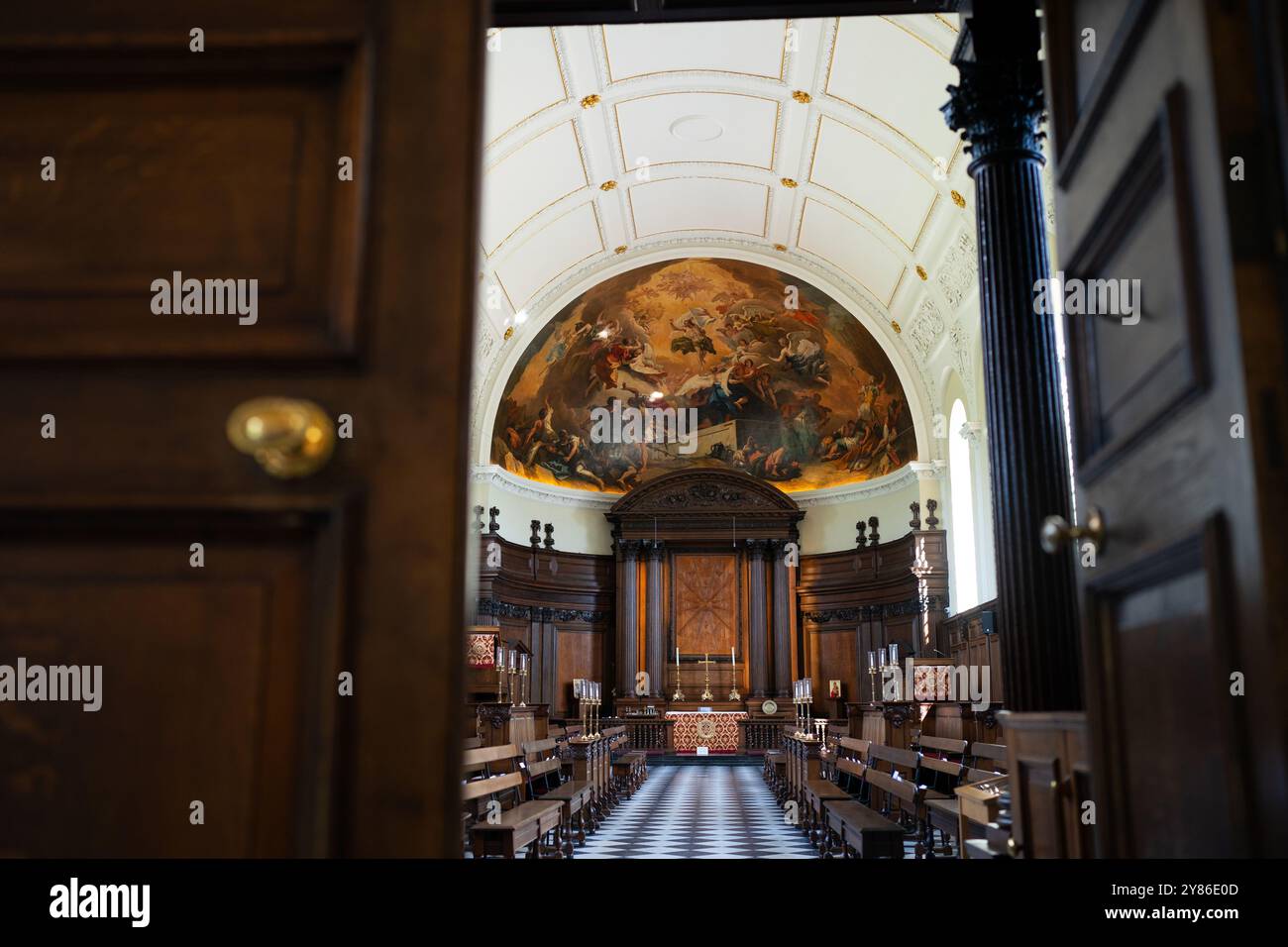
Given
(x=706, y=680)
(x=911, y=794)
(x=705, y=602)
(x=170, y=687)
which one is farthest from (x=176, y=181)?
(x=705, y=602)

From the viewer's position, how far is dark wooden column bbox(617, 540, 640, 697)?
22.4 m

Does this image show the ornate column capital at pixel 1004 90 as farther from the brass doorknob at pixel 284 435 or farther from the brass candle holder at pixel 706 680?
the brass candle holder at pixel 706 680

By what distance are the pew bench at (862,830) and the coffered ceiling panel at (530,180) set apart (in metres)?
11.0

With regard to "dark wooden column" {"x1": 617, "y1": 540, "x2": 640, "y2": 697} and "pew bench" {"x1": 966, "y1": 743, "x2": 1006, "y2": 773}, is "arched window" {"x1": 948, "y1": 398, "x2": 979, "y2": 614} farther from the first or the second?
"pew bench" {"x1": 966, "y1": 743, "x2": 1006, "y2": 773}

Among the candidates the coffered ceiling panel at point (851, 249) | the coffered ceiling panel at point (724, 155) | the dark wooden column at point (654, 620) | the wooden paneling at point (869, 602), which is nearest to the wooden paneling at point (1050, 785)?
the coffered ceiling panel at point (724, 155)

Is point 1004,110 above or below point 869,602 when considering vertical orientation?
above

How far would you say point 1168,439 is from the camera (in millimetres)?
1722

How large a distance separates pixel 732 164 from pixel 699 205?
167 centimetres

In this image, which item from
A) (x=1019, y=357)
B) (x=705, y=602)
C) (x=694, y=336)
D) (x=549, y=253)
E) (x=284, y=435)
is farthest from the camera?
(x=705, y=602)

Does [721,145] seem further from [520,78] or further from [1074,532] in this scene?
[1074,532]

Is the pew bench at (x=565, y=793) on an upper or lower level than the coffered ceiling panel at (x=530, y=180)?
lower

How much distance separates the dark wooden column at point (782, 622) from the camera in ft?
72.9

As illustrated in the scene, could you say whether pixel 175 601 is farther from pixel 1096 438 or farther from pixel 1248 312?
pixel 1096 438

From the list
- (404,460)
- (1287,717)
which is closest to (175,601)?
(404,460)
